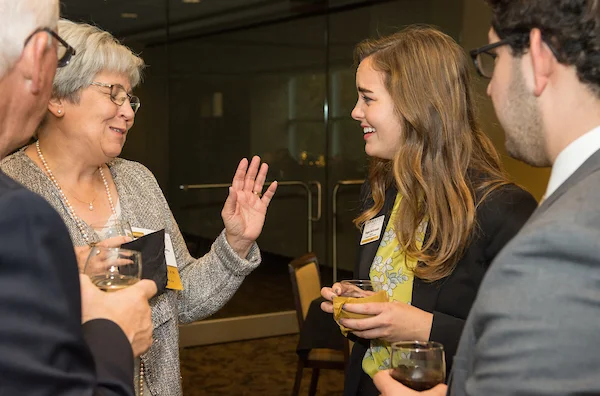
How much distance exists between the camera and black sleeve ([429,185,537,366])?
2.15 meters

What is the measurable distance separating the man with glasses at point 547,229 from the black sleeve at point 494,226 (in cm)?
73

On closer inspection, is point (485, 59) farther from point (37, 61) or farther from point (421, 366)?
point (37, 61)

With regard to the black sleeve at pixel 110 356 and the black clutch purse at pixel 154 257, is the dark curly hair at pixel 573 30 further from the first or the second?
the black clutch purse at pixel 154 257

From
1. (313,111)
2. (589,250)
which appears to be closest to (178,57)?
(313,111)

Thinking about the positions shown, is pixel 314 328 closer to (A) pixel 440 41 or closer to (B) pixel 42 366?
(A) pixel 440 41

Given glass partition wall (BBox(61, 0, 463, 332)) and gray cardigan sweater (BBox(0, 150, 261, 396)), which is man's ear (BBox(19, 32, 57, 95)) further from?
glass partition wall (BBox(61, 0, 463, 332))

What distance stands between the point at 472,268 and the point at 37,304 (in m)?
1.44

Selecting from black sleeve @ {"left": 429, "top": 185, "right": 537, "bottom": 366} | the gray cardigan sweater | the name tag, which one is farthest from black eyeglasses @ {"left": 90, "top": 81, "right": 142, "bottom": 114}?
black sleeve @ {"left": 429, "top": 185, "right": 537, "bottom": 366}

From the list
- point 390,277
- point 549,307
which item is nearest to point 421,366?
point 549,307

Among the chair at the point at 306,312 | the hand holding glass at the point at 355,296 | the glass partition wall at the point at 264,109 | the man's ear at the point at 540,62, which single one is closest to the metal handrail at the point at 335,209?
the glass partition wall at the point at 264,109

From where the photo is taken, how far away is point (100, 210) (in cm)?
230

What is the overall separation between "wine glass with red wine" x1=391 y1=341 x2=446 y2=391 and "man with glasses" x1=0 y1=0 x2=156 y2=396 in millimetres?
595

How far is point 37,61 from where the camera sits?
1.37 meters

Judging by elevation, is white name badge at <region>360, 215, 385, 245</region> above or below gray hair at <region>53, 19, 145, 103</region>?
below
